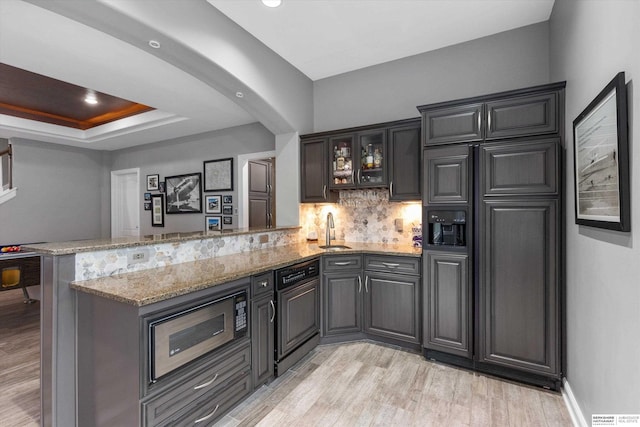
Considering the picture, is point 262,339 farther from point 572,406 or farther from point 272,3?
point 272,3

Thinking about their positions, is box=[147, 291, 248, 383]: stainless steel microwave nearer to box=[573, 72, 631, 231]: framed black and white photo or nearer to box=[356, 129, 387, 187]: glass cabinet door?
box=[356, 129, 387, 187]: glass cabinet door

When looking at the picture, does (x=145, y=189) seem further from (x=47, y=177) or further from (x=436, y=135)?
(x=436, y=135)

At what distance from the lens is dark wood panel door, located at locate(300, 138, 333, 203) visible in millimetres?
3488

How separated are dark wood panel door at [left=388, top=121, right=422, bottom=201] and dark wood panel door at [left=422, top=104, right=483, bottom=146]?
0.30m

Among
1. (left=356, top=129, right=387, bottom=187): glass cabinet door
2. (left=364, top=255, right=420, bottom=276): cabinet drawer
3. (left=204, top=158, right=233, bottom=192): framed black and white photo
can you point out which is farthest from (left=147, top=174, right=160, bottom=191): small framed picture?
(left=364, top=255, right=420, bottom=276): cabinet drawer

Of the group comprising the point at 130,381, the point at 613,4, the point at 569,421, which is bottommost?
the point at 569,421

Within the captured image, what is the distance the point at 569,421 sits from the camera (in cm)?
188

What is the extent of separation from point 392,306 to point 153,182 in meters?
5.01

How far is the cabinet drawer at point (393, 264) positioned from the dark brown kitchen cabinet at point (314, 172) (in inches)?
36.5

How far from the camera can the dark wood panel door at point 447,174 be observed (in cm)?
245

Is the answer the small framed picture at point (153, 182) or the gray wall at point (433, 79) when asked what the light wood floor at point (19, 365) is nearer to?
the small framed picture at point (153, 182)

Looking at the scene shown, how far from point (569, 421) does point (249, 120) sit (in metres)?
4.57

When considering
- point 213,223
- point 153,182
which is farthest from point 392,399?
point 153,182

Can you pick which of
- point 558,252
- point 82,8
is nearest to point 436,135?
point 558,252
